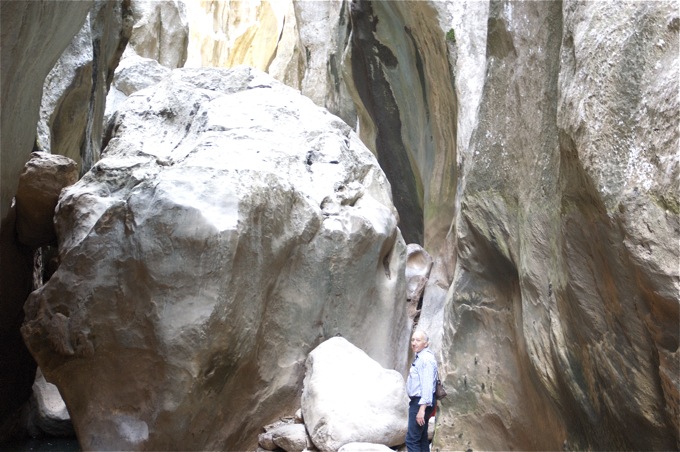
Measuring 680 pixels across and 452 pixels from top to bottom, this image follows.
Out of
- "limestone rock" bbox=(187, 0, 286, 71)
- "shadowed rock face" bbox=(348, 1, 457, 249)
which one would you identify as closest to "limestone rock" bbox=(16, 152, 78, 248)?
"shadowed rock face" bbox=(348, 1, 457, 249)

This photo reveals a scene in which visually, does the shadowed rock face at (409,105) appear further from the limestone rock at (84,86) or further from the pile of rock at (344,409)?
the pile of rock at (344,409)

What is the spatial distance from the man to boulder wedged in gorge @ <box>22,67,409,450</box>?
72.9 inches

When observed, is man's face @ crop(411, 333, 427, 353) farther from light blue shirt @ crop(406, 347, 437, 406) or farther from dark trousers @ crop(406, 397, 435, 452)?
dark trousers @ crop(406, 397, 435, 452)

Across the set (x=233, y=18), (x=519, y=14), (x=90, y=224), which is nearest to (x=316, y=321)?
(x=90, y=224)

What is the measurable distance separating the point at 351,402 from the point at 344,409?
11 cm

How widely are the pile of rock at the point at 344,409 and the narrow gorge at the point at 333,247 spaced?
0.11 ft

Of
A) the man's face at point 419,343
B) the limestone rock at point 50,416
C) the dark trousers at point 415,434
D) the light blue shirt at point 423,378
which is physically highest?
the man's face at point 419,343

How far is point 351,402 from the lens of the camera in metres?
6.54

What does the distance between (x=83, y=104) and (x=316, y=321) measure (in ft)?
17.3

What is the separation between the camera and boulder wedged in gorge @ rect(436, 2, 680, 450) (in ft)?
12.0

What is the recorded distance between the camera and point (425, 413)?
582 cm

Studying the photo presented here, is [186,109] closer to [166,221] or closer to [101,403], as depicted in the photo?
[166,221]

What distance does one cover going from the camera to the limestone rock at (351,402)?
20.8ft

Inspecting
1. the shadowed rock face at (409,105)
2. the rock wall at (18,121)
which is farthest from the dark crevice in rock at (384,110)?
the rock wall at (18,121)
